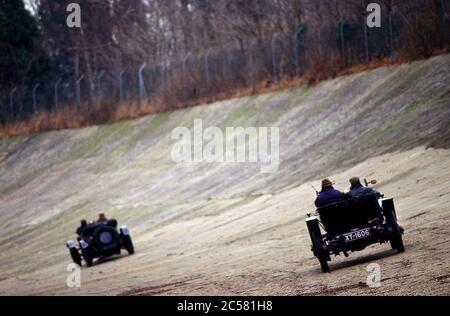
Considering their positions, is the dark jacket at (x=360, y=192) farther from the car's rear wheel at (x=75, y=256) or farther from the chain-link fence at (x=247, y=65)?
the chain-link fence at (x=247, y=65)

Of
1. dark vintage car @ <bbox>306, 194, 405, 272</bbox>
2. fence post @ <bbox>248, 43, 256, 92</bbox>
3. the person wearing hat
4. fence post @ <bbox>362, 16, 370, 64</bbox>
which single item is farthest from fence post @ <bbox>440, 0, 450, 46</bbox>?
dark vintage car @ <bbox>306, 194, 405, 272</bbox>

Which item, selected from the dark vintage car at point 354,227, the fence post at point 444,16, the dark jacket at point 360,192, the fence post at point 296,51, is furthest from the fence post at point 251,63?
the dark vintage car at point 354,227

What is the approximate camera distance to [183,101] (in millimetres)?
56938

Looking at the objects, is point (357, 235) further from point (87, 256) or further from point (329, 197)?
point (87, 256)

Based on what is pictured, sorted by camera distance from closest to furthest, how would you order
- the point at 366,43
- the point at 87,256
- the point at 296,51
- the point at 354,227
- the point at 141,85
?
the point at 354,227
the point at 87,256
the point at 366,43
the point at 296,51
the point at 141,85

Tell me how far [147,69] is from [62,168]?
9.06 metres

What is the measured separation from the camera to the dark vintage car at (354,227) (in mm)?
17547

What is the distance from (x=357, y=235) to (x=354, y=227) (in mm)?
249

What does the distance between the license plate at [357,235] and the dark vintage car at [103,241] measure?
45.4 ft

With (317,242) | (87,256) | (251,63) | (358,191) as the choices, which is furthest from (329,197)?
(251,63)

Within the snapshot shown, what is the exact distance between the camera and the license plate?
692 inches

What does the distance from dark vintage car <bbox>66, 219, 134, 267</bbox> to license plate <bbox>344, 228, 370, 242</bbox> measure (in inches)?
545

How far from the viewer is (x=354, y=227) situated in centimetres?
1788
